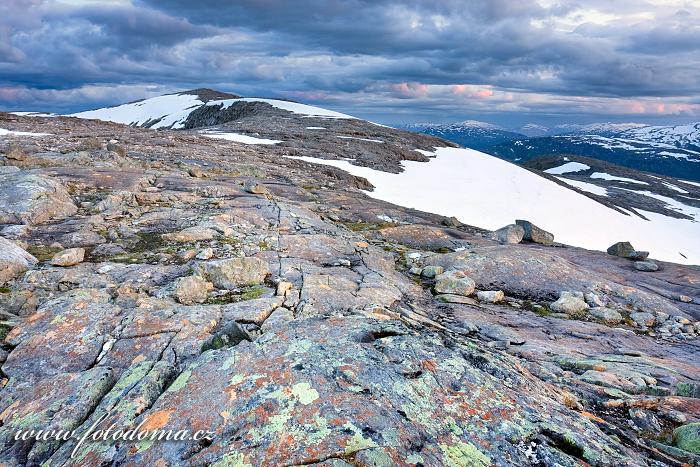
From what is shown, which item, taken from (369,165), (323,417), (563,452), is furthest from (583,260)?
(369,165)

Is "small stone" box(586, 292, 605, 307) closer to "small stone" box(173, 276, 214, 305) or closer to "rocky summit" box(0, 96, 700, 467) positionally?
"rocky summit" box(0, 96, 700, 467)

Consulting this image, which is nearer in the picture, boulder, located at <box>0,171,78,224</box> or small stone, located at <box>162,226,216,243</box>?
small stone, located at <box>162,226,216,243</box>

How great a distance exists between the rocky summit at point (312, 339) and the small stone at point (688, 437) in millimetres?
25

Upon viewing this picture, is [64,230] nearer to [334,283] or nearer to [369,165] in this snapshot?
[334,283]

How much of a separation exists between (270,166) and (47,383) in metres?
31.0

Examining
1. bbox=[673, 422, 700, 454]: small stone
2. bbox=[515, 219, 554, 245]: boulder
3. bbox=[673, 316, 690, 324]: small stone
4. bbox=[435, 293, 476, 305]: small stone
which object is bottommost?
bbox=[515, 219, 554, 245]: boulder

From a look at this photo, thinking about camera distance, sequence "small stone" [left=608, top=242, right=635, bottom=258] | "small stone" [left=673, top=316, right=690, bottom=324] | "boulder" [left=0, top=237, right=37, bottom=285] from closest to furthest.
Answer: "boulder" [left=0, top=237, right=37, bottom=285] → "small stone" [left=673, top=316, right=690, bottom=324] → "small stone" [left=608, top=242, right=635, bottom=258]

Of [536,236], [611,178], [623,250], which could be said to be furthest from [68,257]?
[611,178]

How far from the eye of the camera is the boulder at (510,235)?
882 inches

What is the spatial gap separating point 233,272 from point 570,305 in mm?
10229

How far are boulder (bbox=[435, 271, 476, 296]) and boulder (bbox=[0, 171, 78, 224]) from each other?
45.8ft

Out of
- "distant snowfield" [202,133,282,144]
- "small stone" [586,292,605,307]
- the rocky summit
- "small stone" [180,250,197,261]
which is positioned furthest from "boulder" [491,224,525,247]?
"distant snowfield" [202,133,282,144]

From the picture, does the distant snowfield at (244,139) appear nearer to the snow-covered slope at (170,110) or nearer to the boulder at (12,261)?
the snow-covered slope at (170,110)

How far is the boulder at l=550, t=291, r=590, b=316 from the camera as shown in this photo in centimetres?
1268
